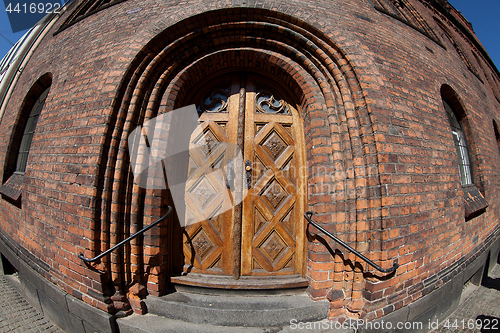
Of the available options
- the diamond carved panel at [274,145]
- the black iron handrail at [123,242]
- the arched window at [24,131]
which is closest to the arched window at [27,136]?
the arched window at [24,131]

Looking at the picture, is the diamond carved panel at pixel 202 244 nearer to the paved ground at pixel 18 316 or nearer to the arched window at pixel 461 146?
the paved ground at pixel 18 316

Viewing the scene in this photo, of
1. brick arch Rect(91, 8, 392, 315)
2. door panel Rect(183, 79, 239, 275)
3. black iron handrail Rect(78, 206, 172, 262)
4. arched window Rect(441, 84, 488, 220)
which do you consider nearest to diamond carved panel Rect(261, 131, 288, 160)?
brick arch Rect(91, 8, 392, 315)

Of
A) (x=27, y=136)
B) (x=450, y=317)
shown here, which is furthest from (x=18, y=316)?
(x=450, y=317)

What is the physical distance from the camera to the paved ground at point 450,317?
2337mm

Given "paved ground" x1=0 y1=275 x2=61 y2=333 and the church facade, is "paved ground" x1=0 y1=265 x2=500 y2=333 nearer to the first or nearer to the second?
"paved ground" x1=0 y1=275 x2=61 y2=333

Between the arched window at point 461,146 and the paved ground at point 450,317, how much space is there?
1.95 m

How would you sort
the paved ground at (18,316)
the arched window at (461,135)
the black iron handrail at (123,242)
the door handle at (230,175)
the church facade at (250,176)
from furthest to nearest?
the arched window at (461,135) < the door handle at (230,175) < the paved ground at (18,316) < the church facade at (250,176) < the black iron handrail at (123,242)

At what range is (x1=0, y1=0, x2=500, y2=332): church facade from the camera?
205 cm

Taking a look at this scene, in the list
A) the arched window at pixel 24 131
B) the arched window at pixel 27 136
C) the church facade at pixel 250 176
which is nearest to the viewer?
the church facade at pixel 250 176

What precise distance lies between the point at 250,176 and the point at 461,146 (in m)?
4.39

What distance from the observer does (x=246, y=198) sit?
7.80 ft

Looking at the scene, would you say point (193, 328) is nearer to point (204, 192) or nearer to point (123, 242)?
point (123, 242)

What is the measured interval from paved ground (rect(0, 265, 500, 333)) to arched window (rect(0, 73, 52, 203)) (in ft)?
6.58

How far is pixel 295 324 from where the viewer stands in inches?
78.7
